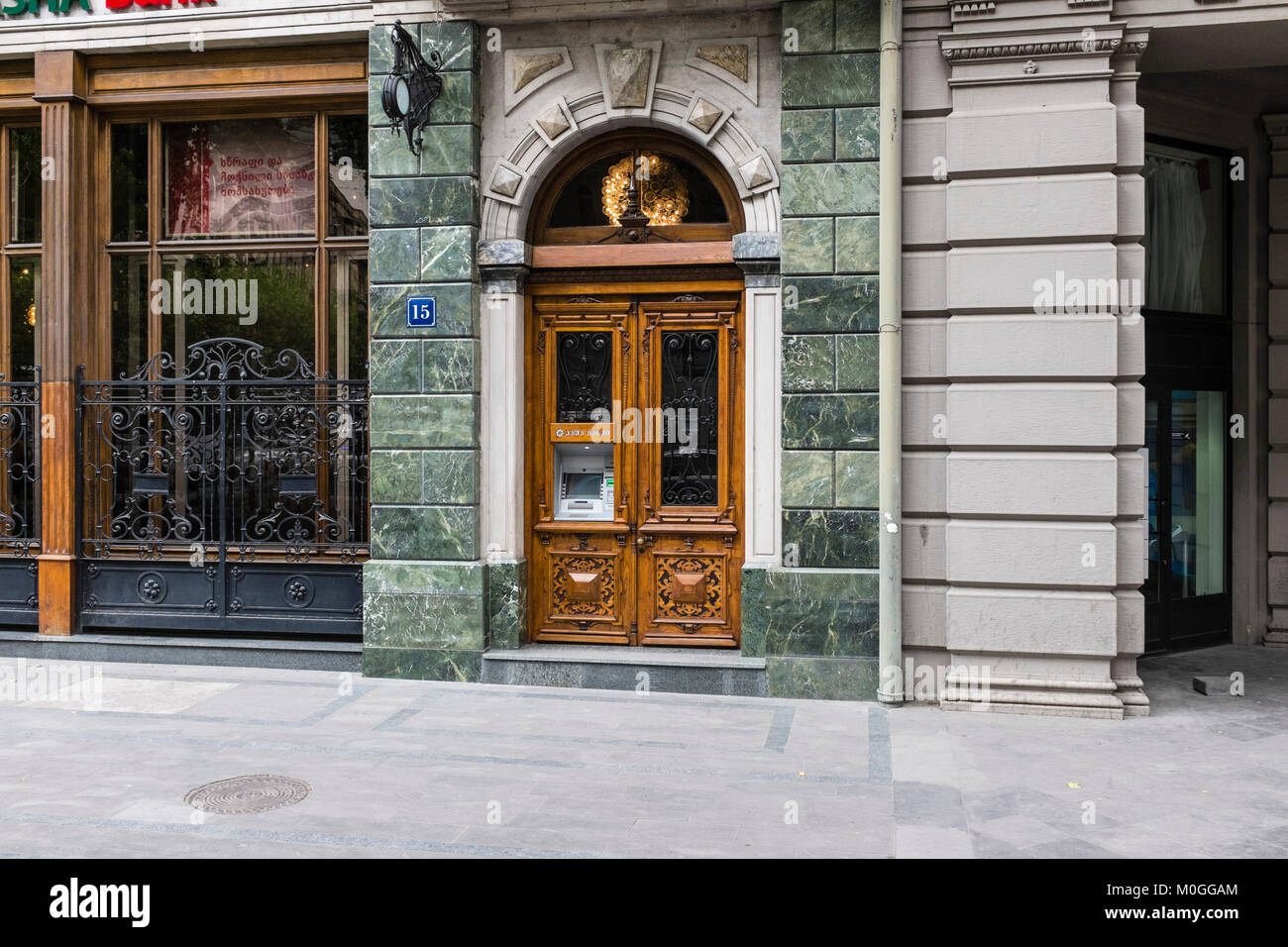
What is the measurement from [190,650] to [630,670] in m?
3.96

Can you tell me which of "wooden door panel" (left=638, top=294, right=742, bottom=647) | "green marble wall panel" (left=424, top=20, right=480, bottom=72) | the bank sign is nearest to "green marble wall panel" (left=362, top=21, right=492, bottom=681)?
"green marble wall panel" (left=424, top=20, right=480, bottom=72)

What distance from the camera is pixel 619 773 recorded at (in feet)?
23.1

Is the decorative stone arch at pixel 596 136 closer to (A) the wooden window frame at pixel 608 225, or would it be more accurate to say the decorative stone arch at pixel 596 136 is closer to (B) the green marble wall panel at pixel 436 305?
(A) the wooden window frame at pixel 608 225

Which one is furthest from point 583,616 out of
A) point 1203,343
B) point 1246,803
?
point 1203,343

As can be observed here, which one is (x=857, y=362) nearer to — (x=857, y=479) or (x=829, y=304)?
(x=829, y=304)

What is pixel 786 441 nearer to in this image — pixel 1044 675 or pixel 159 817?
pixel 1044 675

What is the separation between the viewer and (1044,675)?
8484 mm

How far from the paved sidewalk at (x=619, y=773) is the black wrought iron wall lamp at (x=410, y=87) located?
14.8 ft

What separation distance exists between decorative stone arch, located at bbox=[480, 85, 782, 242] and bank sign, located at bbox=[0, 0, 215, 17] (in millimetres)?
3120

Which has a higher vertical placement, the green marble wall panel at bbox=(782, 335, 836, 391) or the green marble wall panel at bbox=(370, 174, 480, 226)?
the green marble wall panel at bbox=(370, 174, 480, 226)

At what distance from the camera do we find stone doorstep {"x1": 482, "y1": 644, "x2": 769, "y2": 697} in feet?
29.7

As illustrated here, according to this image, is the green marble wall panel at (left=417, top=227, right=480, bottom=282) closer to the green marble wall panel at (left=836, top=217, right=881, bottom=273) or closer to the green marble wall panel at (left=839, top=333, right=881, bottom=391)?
the green marble wall panel at (left=836, top=217, right=881, bottom=273)
